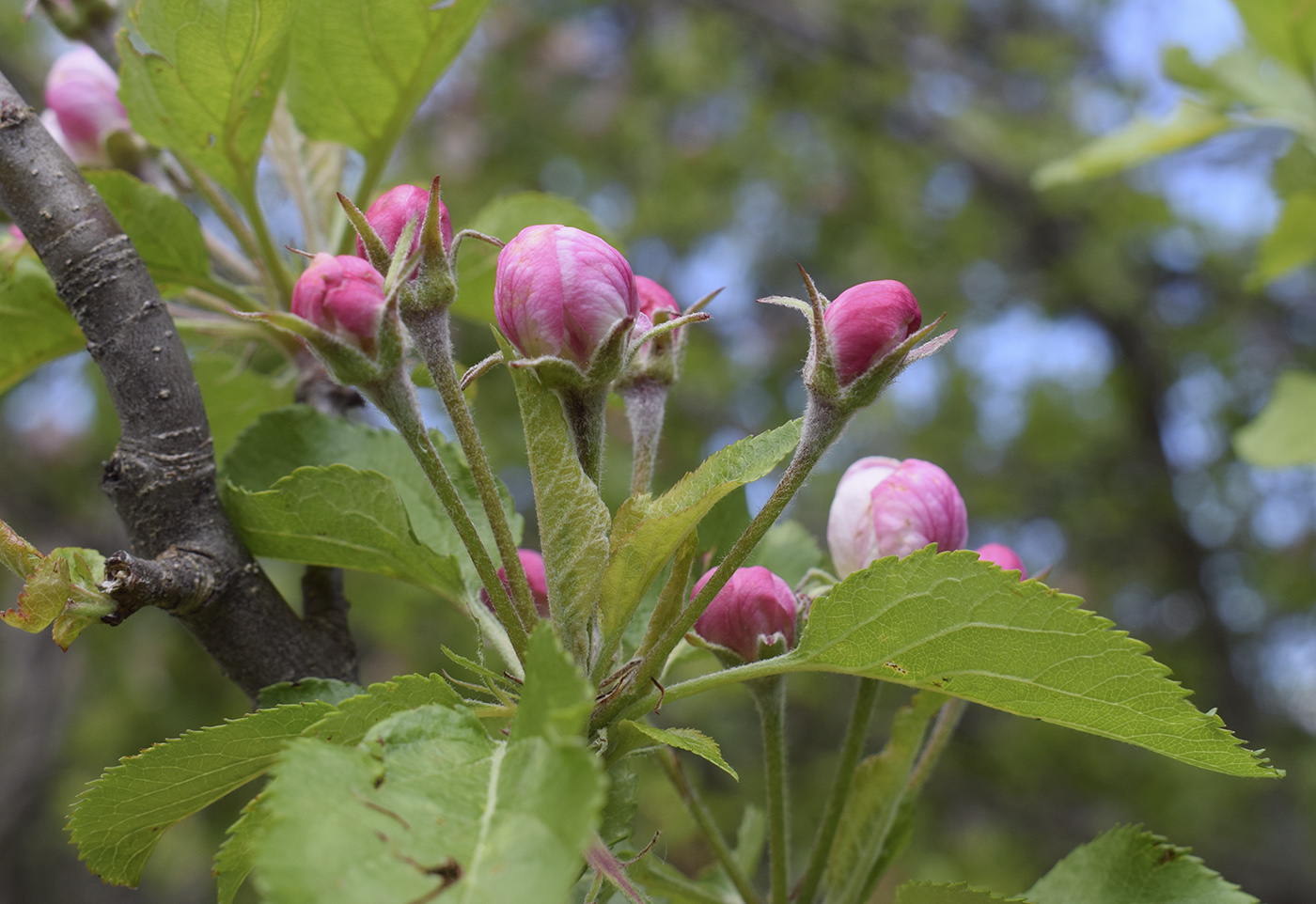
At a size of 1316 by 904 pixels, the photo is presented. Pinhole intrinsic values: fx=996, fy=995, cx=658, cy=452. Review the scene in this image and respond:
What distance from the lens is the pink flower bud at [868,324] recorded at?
593mm

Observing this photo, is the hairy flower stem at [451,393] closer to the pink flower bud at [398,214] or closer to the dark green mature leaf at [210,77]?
the pink flower bud at [398,214]

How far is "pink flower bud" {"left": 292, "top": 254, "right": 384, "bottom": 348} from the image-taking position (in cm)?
56

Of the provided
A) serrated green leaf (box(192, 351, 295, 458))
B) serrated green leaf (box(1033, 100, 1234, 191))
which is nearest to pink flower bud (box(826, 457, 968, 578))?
serrated green leaf (box(192, 351, 295, 458))

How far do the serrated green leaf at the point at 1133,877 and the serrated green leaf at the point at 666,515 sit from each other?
16.2 inches

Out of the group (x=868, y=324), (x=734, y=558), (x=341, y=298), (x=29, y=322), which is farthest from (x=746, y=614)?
(x=29, y=322)

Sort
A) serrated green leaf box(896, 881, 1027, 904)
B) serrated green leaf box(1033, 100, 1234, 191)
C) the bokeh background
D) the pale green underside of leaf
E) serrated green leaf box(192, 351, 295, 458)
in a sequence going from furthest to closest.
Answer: the bokeh background < serrated green leaf box(1033, 100, 1234, 191) < serrated green leaf box(192, 351, 295, 458) < serrated green leaf box(896, 881, 1027, 904) < the pale green underside of leaf

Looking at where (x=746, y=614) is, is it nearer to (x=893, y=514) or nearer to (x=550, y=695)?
(x=893, y=514)

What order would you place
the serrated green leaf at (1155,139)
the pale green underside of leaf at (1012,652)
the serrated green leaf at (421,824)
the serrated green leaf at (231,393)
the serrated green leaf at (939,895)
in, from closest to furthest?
1. the serrated green leaf at (421,824)
2. the pale green underside of leaf at (1012,652)
3. the serrated green leaf at (939,895)
4. the serrated green leaf at (231,393)
5. the serrated green leaf at (1155,139)

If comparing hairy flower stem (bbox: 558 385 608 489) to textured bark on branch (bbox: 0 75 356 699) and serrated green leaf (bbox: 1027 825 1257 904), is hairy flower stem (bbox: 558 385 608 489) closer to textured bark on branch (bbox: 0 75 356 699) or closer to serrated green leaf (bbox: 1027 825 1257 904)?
textured bark on branch (bbox: 0 75 356 699)

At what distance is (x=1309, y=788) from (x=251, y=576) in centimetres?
424

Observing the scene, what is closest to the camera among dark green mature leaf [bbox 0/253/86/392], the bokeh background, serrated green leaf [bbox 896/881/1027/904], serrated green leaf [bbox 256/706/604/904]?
serrated green leaf [bbox 256/706/604/904]

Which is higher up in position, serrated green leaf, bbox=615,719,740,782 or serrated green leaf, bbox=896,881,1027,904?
serrated green leaf, bbox=615,719,740,782

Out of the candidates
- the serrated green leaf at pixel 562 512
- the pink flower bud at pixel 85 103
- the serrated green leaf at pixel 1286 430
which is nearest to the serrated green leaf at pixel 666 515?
the serrated green leaf at pixel 562 512

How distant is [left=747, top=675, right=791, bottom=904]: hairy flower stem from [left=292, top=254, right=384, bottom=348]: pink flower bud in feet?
1.27
